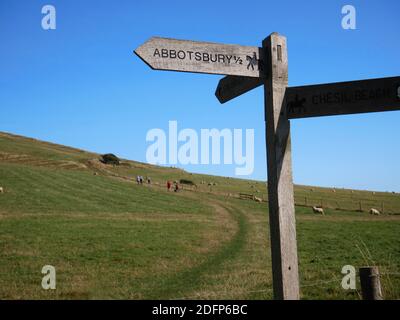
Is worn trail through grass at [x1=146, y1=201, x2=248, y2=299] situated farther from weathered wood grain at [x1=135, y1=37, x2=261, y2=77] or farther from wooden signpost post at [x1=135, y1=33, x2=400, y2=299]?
weathered wood grain at [x1=135, y1=37, x2=261, y2=77]

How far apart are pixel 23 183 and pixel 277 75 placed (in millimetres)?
42482

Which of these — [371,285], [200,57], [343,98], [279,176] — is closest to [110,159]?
[371,285]

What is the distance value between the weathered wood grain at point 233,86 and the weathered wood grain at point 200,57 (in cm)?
24

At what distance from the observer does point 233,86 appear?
579 centimetres

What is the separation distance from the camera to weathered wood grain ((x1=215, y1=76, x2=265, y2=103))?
17.7 ft

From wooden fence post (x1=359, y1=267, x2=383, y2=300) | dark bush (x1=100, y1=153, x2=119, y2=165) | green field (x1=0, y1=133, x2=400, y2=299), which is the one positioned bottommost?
wooden fence post (x1=359, y1=267, x2=383, y2=300)

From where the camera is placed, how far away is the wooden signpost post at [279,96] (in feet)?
15.9

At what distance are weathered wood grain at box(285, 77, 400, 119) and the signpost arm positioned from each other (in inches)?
7.1

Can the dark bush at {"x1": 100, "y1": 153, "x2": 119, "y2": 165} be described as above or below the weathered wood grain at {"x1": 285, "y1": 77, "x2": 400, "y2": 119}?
above
